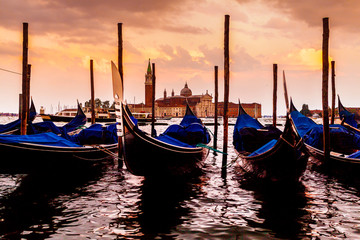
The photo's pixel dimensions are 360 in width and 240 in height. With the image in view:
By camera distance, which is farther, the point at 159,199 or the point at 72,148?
the point at 72,148

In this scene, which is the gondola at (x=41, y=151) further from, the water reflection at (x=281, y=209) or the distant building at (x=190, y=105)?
the distant building at (x=190, y=105)

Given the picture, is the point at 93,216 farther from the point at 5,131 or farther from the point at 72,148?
the point at 5,131

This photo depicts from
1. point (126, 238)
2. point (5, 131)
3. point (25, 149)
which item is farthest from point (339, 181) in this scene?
point (5, 131)

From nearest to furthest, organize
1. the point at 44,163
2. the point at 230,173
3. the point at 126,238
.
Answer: the point at 126,238 → the point at 44,163 → the point at 230,173

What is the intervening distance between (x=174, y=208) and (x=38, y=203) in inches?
97.6

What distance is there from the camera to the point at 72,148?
796 cm

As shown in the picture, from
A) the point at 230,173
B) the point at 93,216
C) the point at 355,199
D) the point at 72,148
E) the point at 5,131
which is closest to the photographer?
the point at 93,216

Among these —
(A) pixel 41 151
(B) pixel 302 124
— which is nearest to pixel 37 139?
(A) pixel 41 151

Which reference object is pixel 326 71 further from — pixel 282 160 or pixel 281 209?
pixel 281 209

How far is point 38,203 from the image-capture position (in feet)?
20.5

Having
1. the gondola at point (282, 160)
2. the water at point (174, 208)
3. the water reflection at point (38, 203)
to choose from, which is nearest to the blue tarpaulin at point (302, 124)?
the water at point (174, 208)

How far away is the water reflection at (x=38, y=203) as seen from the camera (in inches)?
196

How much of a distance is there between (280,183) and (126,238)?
4.08 meters

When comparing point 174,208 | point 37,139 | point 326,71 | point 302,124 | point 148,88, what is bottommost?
point 174,208
